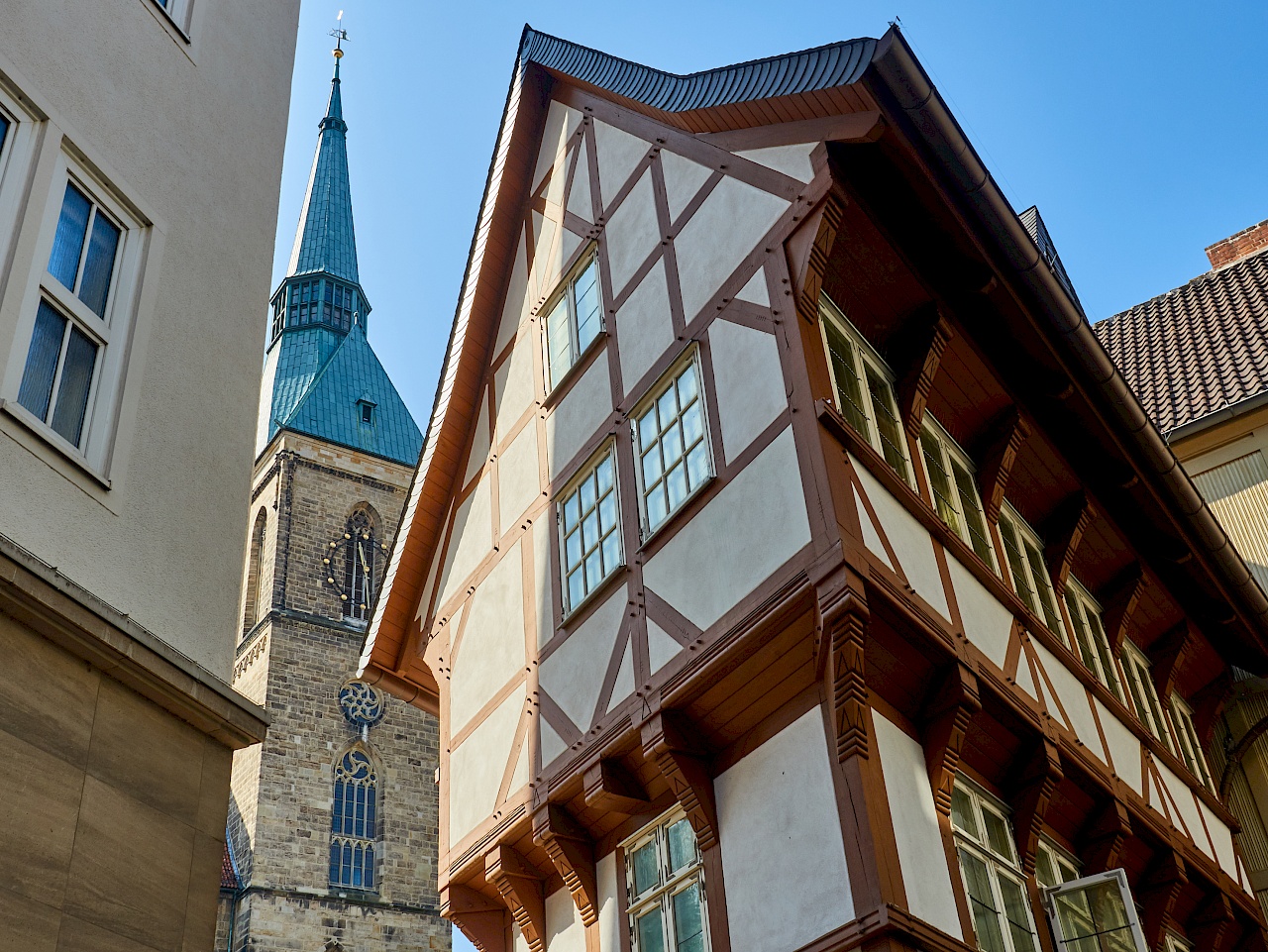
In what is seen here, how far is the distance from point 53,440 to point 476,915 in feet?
18.6

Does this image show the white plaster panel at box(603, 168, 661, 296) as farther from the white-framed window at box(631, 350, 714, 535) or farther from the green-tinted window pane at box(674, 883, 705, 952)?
the green-tinted window pane at box(674, 883, 705, 952)

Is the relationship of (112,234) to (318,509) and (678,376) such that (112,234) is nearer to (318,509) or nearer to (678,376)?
(678,376)

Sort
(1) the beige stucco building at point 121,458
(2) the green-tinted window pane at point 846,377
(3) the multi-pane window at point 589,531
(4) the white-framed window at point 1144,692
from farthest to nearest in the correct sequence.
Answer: (4) the white-framed window at point 1144,692 → (3) the multi-pane window at point 589,531 → (2) the green-tinted window pane at point 846,377 → (1) the beige stucco building at point 121,458

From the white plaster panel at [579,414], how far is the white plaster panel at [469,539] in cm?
108

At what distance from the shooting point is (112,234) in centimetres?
638

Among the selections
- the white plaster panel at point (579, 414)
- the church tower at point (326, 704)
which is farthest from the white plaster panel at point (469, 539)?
the church tower at point (326, 704)

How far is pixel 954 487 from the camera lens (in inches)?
385

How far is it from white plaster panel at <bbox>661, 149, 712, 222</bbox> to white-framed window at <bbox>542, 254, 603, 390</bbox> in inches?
39.2

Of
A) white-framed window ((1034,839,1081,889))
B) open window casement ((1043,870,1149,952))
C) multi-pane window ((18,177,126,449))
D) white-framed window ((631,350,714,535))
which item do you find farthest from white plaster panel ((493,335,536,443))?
open window casement ((1043,870,1149,952))

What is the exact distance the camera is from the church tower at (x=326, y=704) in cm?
3195

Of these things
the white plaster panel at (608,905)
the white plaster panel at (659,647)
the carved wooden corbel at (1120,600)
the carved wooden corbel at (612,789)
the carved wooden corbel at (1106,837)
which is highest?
the carved wooden corbel at (1120,600)

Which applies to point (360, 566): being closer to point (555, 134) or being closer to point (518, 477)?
point (555, 134)

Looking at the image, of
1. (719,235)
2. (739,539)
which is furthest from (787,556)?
(719,235)

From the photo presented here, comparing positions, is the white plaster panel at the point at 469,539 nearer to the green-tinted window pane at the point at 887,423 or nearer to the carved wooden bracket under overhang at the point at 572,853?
the carved wooden bracket under overhang at the point at 572,853
